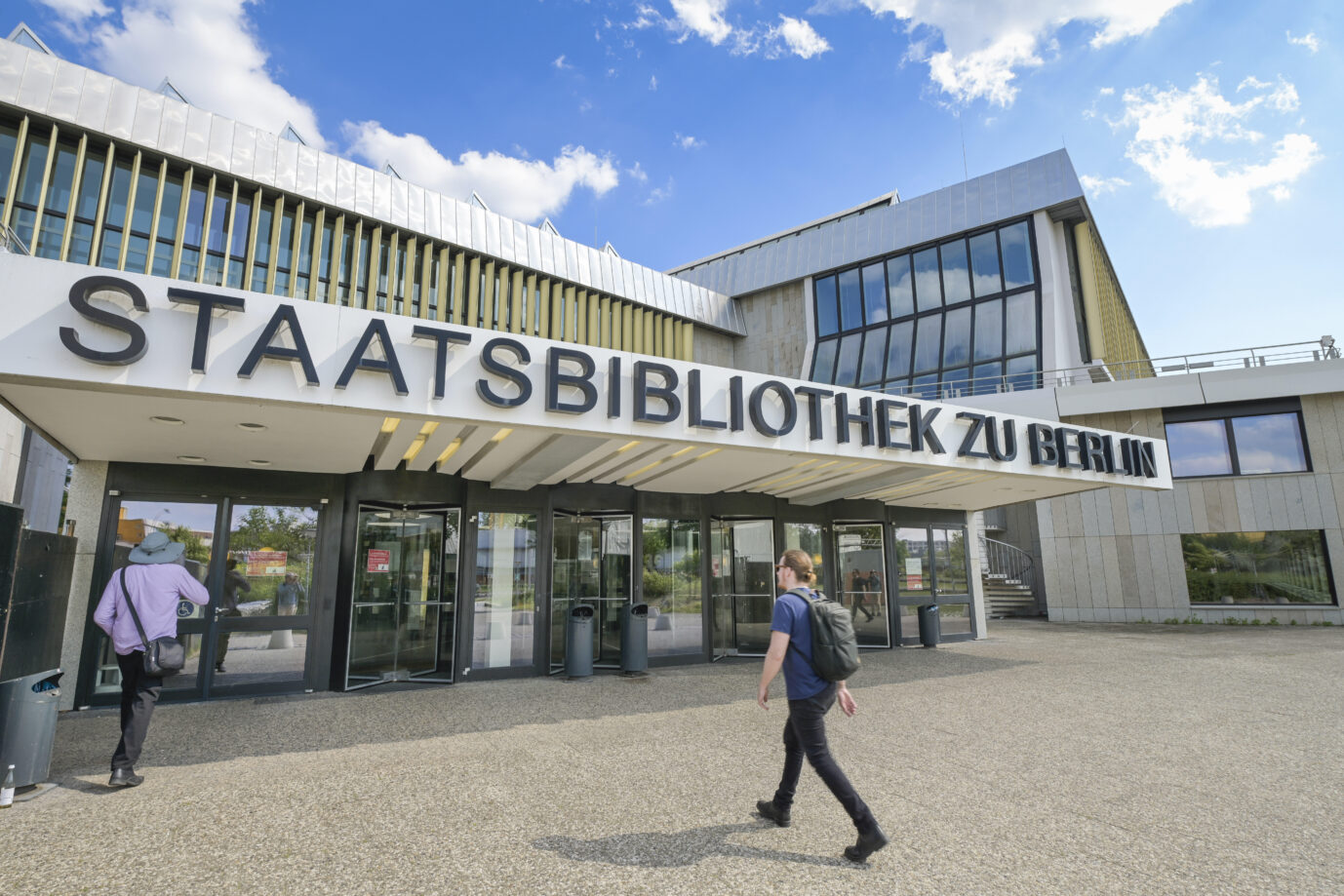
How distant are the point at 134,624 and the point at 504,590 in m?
5.13

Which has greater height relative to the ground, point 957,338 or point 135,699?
point 957,338

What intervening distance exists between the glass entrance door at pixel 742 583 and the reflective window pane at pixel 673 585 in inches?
19.7

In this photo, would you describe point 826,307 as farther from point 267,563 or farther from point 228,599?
point 228,599

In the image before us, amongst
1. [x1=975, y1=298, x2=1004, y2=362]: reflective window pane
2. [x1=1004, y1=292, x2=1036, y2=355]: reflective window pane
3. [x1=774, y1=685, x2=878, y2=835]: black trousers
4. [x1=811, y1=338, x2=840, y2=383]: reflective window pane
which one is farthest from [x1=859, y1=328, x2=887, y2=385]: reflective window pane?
[x1=774, y1=685, x2=878, y2=835]: black trousers

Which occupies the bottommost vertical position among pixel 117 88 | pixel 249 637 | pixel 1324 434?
pixel 249 637

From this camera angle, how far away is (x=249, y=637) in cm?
834

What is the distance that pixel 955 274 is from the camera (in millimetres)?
24594

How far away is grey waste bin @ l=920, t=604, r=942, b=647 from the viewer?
Answer: 13789 mm

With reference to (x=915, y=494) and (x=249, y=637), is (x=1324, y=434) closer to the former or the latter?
(x=915, y=494)

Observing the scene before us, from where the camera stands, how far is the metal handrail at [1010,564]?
22.9 m

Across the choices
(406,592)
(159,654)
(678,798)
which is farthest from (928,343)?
(159,654)

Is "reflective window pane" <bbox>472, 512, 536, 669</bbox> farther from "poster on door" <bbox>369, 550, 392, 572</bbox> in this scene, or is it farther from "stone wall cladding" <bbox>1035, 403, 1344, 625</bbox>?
"stone wall cladding" <bbox>1035, 403, 1344, 625</bbox>

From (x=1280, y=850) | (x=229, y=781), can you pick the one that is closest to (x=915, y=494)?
(x=1280, y=850)

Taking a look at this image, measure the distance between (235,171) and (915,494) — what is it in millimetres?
16184
